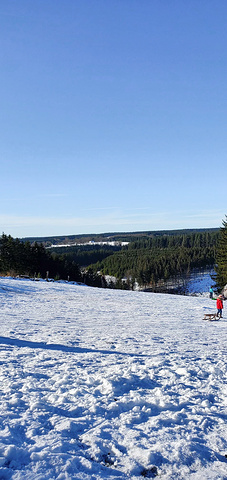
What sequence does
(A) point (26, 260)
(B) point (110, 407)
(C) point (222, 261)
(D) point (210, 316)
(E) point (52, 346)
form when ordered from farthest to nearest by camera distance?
(A) point (26, 260) → (C) point (222, 261) → (D) point (210, 316) → (E) point (52, 346) → (B) point (110, 407)

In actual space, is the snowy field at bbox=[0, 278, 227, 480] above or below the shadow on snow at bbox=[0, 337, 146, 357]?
above

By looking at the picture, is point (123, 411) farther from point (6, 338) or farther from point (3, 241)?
point (3, 241)

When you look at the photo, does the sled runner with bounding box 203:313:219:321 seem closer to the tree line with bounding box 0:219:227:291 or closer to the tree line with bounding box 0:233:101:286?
the tree line with bounding box 0:219:227:291


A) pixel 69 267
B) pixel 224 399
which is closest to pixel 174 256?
pixel 69 267

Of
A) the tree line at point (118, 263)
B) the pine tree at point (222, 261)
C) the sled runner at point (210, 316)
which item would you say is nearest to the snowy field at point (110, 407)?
the sled runner at point (210, 316)

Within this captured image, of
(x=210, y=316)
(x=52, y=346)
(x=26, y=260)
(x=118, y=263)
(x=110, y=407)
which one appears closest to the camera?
(x=110, y=407)

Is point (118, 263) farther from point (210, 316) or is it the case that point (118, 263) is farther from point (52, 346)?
point (52, 346)

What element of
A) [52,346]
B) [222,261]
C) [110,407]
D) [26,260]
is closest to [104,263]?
[26,260]

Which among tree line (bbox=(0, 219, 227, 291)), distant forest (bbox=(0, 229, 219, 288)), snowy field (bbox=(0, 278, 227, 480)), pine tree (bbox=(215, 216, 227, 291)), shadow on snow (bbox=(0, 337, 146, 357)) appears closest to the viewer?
snowy field (bbox=(0, 278, 227, 480))

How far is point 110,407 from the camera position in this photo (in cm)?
539

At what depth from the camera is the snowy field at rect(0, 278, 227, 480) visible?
385 centimetres

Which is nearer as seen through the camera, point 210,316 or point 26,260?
point 210,316

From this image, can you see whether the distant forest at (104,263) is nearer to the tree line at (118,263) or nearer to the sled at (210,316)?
the tree line at (118,263)

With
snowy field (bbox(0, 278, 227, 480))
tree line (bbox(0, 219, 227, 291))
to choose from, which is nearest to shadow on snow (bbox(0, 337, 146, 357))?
snowy field (bbox(0, 278, 227, 480))
